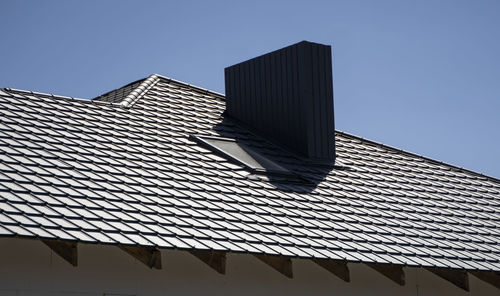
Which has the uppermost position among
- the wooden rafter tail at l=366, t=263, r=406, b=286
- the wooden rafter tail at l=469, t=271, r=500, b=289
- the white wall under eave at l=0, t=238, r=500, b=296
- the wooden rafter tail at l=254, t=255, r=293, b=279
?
the wooden rafter tail at l=469, t=271, r=500, b=289

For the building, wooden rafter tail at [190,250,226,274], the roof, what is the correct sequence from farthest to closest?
1. wooden rafter tail at [190,250,226,274]
2. the roof
3. the building

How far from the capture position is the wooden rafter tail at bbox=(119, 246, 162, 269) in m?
9.20

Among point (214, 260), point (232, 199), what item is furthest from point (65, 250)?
point (232, 199)

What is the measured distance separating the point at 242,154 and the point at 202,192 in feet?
7.61

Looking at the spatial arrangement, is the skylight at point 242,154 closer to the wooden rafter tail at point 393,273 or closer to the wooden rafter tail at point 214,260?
the wooden rafter tail at point 393,273

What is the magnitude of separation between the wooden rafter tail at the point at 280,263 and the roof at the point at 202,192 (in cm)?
24

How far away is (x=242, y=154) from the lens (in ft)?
43.3

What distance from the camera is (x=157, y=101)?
14539 millimetres

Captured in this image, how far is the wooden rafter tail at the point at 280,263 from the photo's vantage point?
33.5ft

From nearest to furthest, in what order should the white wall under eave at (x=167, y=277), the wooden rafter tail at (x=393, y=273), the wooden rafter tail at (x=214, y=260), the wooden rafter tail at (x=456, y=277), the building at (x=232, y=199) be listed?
the white wall under eave at (x=167, y=277)
the building at (x=232, y=199)
the wooden rafter tail at (x=214, y=260)
the wooden rafter tail at (x=393, y=273)
the wooden rafter tail at (x=456, y=277)

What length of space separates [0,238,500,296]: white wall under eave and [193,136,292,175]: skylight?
2.10 m

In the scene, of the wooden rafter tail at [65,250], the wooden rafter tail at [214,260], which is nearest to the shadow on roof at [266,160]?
the wooden rafter tail at [214,260]

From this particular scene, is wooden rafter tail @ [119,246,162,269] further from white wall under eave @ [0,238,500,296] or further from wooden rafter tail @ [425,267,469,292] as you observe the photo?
wooden rafter tail @ [425,267,469,292]

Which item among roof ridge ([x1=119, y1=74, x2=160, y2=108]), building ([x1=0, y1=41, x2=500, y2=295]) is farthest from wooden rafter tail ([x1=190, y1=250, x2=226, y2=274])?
roof ridge ([x1=119, y1=74, x2=160, y2=108])
